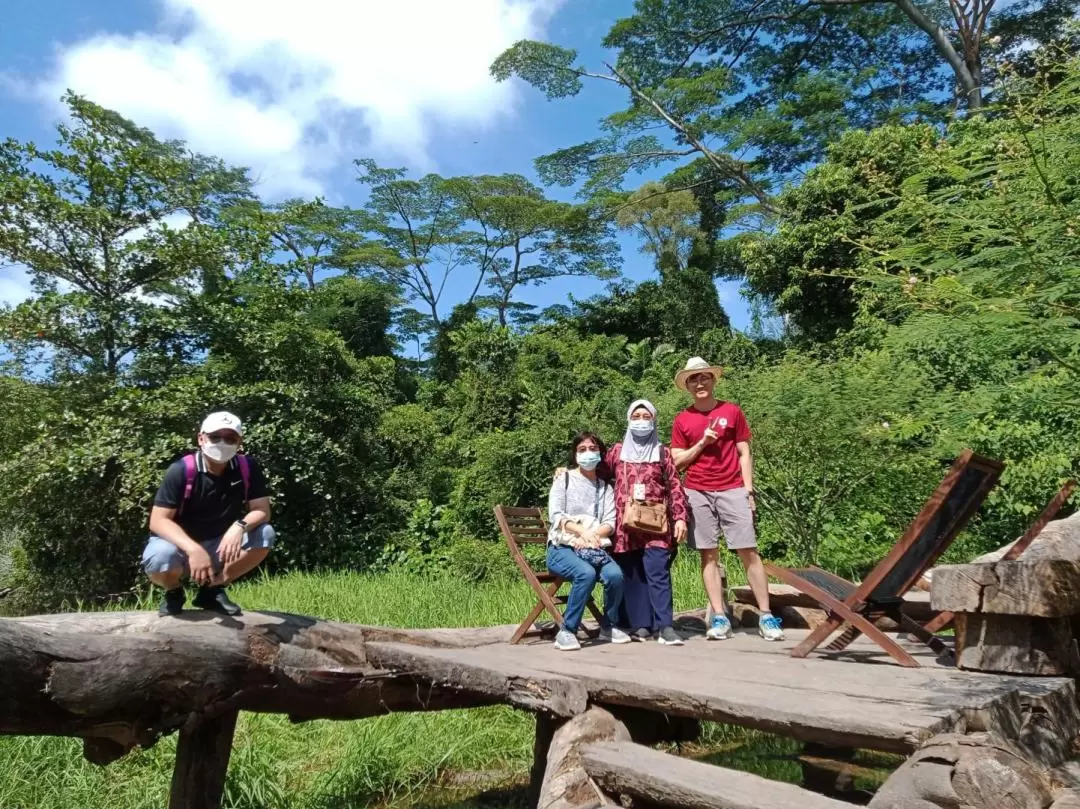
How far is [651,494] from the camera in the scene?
433 cm

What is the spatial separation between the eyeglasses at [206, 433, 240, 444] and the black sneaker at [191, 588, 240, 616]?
0.65 metres

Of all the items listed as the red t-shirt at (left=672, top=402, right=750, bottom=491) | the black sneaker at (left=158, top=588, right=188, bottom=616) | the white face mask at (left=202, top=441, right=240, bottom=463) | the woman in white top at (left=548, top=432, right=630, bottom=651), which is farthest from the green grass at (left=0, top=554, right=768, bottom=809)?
the white face mask at (left=202, top=441, right=240, bottom=463)

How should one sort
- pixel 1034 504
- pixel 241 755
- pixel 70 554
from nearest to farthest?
pixel 241 755, pixel 1034 504, pixel 70 554

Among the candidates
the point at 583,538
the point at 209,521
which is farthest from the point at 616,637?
the point at 209,521

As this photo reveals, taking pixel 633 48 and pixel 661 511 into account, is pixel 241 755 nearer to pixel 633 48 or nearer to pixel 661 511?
pixel 661 511

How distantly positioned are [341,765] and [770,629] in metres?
2.57

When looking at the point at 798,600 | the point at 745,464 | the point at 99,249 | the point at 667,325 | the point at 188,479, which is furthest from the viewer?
the point at 667,325

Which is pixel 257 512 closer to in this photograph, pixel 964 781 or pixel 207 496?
pixel 207 496

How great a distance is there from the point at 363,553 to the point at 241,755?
864 centimetres

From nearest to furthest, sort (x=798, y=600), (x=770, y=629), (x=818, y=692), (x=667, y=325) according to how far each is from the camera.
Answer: (x=818, y=692) → (x=770, y=629) → (x=798, y=600) → (x=667, y=325)

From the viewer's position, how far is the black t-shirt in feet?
10.7

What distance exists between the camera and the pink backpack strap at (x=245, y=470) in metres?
3.45

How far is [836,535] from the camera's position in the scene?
9469mm

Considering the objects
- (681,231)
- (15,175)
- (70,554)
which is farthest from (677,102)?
(70,554)
